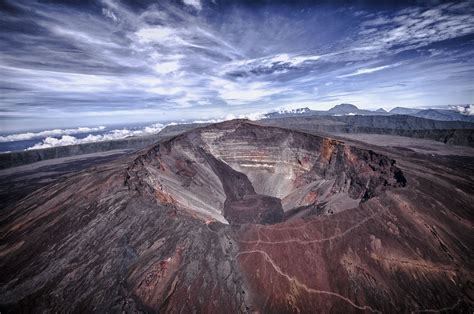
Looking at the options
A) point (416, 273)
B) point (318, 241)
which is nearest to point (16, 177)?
point (318, 241)

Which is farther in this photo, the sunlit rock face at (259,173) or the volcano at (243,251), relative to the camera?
the sunlit rock face at (259,173)

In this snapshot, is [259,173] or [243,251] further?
[259,173]

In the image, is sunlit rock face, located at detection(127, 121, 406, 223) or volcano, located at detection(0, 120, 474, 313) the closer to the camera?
volcano, located at detection(0, 120, 474, 313)

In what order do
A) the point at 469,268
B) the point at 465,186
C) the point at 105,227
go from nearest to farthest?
1. the point at 469,268
2. the point at 105,227
3. the point at 465,186

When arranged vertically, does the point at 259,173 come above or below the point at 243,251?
below

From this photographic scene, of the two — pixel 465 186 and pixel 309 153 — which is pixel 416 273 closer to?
pixel 465 186
